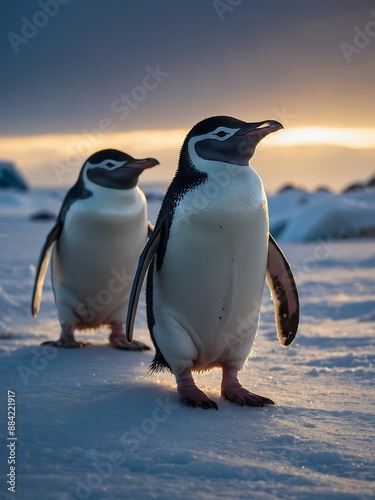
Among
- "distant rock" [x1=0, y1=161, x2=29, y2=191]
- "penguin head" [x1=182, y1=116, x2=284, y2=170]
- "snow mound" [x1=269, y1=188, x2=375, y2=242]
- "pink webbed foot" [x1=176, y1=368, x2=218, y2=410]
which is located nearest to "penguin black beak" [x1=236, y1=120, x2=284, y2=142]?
"penguin head" [x1=182, y1=116, x2=284, y2=170]

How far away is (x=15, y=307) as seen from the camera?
19.6 ft

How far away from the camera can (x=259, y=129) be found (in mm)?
2840

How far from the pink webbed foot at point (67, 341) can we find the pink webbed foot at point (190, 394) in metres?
1.42

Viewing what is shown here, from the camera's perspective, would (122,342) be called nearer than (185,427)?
No

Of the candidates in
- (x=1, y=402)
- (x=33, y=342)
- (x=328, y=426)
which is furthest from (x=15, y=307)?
(x=328, y=426)

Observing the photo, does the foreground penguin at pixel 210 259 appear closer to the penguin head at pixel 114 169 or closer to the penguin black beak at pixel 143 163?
the penguin black beak at pixel 143 163

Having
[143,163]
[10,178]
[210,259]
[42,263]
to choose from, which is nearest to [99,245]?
[42,263]

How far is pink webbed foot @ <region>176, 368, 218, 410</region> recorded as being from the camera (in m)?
2.81

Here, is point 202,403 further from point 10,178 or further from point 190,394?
point 10,178

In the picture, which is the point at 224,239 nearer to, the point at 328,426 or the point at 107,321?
the point at 328,426

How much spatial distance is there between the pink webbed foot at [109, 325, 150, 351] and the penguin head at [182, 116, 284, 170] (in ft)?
5.40

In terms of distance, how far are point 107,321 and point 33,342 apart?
20.4 inches

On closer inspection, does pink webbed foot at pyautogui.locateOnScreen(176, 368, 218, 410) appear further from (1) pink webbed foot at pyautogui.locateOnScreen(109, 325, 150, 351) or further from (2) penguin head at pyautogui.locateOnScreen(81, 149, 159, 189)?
(2) penguin head at pyautogui.locateOnScreen(81, 149, 159, 189)

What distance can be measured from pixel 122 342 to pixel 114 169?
1056mm
